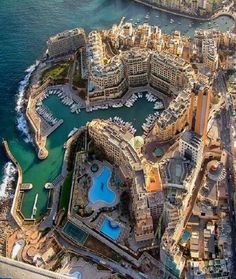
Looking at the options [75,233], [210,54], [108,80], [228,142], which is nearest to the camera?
[75,233]

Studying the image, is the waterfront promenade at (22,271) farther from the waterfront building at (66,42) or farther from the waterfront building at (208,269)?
the waterfront building at (66,42)

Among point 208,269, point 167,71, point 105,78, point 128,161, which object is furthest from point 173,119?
point 208,269

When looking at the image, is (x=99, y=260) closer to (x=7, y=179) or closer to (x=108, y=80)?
(x=7, y=179)

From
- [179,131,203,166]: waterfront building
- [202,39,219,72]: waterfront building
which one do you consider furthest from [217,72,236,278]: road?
[179,131,203,166]: waterfront building

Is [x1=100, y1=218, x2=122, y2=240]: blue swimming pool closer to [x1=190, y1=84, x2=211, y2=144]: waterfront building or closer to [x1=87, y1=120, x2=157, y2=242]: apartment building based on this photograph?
[x1=87, y1=120, x2=157, y2=242]: apartment building

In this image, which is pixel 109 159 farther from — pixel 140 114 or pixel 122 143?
pixel 140 114

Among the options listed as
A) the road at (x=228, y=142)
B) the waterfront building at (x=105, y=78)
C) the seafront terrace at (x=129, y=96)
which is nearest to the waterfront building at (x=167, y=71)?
the seafront terrace at (x=129, y=96)
